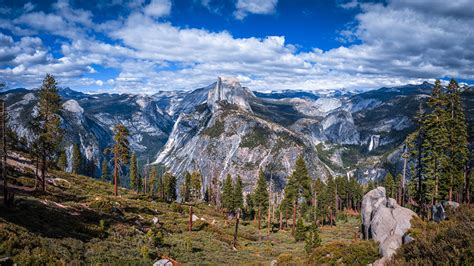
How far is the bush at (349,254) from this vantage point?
59.4 feet

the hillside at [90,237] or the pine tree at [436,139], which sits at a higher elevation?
the pine tree at [436,139]

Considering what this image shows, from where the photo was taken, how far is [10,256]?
1593 centimetres

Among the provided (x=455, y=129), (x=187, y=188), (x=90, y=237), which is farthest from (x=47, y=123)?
(x=187, y=188)

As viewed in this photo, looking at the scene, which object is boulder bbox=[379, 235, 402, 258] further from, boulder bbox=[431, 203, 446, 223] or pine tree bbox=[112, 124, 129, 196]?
pine tree bbox=[112, 124, 129, 196]

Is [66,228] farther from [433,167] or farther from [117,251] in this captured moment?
[433,167]

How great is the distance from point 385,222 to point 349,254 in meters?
4.45

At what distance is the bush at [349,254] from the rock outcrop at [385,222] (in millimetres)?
609

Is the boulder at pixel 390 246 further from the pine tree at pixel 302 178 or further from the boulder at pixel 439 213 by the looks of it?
the pine tree at pixel 302 178

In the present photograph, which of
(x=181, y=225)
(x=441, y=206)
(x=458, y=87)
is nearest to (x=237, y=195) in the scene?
(x=181, y=225)

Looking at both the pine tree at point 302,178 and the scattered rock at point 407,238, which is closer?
the scattered rock at point 407,238

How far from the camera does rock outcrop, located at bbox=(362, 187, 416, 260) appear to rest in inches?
711

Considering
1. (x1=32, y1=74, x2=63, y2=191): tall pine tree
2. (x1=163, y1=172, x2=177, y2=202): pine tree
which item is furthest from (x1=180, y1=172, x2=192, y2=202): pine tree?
(x1=32, y1=74, x2=63, y2=191): tall pine tree

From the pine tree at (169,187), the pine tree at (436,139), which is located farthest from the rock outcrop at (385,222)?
the pine tree at (169,187)

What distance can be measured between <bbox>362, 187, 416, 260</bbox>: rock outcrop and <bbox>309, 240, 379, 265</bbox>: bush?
0.61 m
